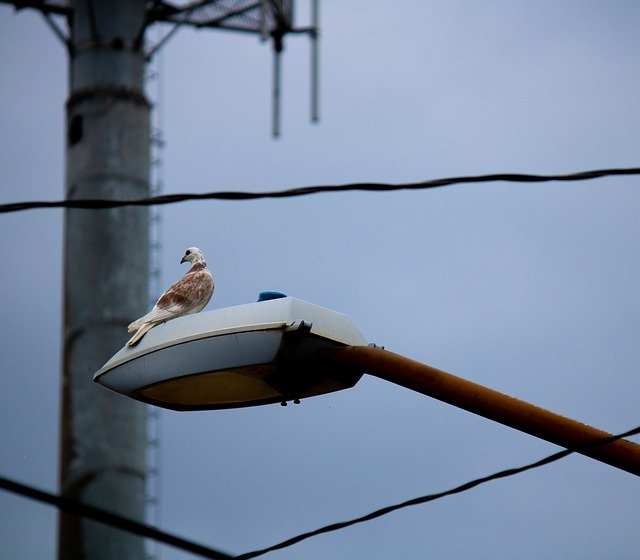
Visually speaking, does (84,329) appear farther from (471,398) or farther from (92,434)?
(471,398)

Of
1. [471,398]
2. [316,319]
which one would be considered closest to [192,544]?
[471,398]

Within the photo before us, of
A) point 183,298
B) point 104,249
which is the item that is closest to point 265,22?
point 104,249

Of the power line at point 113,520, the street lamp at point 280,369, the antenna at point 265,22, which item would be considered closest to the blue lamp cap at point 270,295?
the street lamp at point 280,369

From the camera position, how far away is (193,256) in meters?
11.2

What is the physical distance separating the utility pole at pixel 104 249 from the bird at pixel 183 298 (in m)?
21.2

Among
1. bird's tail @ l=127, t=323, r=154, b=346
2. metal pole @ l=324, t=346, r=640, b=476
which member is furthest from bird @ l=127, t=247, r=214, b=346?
metal pole @ l=324, t=346, r=640, b=476

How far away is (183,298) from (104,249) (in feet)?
78.7

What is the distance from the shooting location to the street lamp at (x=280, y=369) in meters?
5.84

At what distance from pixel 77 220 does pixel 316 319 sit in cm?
2702

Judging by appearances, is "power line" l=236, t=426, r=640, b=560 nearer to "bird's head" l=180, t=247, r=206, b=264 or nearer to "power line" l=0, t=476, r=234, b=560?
"power line" l=0, t=476, r=234, b=560

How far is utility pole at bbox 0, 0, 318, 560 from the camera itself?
3086 centimetres

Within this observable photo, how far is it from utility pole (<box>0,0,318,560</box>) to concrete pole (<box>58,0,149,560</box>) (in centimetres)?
2

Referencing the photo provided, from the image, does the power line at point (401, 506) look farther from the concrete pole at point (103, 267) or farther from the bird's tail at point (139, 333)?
the concrete pole at point (103, 267)

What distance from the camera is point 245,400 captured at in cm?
698
